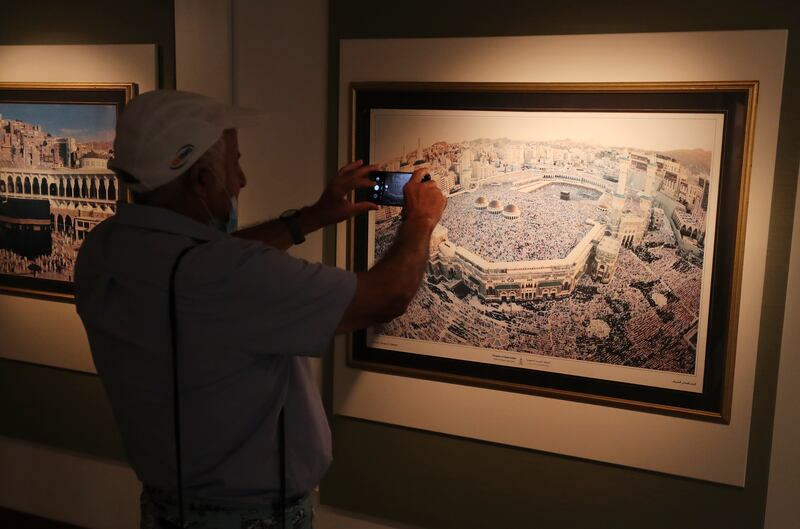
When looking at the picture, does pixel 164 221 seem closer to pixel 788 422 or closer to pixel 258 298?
pixel 258 298

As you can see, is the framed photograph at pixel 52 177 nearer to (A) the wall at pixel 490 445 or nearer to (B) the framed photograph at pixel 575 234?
(A) the wall at pixel 490 445

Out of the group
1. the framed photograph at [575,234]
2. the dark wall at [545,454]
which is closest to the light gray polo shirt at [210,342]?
the framed photograph at [575,234]

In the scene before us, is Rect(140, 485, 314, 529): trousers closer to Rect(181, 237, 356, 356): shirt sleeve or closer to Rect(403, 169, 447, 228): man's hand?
Rect(181, 237, 356, 356): shirt sleeve

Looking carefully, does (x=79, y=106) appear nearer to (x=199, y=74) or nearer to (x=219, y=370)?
(x=199, y=74)

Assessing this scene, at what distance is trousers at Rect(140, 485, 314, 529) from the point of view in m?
1.49

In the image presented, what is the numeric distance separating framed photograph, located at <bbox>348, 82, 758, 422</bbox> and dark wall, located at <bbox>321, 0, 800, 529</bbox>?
0.41 feet

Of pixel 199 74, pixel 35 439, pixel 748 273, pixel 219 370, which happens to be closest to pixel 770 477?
pixel 748 273

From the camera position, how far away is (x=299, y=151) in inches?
99.1

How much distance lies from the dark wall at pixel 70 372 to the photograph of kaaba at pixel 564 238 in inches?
44.5

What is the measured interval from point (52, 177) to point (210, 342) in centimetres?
197

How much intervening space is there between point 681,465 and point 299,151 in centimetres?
164

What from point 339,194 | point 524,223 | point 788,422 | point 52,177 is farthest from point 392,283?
point 52,177

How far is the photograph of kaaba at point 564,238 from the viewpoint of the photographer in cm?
199

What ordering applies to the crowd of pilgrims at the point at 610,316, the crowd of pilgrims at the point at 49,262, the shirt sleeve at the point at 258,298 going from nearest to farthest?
the shirt sleeve at the point at 258,298, the crowd of pilgrims at the point at 610,316, the crowd of pilgrims at the point at 49,262
